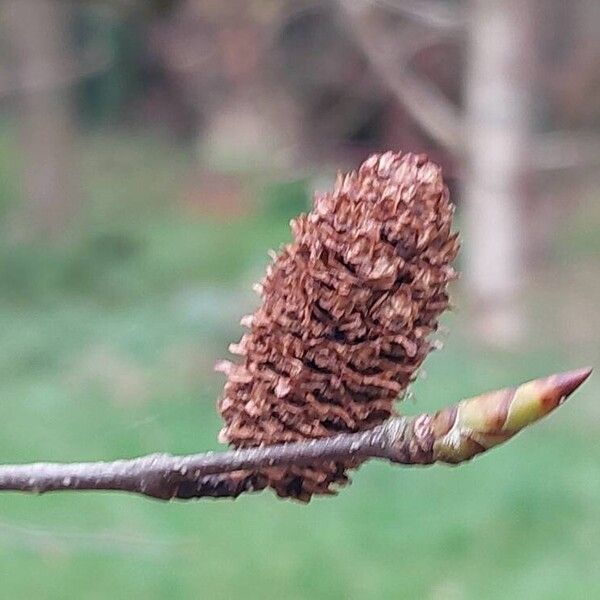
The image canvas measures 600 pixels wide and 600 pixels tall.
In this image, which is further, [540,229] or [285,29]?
[285,29]

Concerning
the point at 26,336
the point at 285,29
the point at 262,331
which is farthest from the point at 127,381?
the point at 285,29

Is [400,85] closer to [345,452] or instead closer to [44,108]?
[44,108]

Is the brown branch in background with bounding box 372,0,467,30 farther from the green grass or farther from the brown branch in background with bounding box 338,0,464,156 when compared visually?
the green grass

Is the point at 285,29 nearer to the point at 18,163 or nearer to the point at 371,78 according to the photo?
the point at 371,78

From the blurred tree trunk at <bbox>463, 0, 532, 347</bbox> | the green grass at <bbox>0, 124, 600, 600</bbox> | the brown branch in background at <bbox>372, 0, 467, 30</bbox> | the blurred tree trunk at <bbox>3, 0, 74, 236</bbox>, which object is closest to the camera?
the green grass at <bbox>0, 124, 600, 600</bbox>

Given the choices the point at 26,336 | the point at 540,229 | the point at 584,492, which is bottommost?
the point at 584,492

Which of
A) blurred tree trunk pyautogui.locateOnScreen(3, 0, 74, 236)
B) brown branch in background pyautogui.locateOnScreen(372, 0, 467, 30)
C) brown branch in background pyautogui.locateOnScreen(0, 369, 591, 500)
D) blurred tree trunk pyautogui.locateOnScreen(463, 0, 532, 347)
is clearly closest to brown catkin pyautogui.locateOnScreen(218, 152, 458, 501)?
brown branch in background pyautogui.locateOnScreen(0, 369, 591, 500)

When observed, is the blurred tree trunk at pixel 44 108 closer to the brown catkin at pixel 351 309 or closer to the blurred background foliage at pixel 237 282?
the blurred background foliage at pixel 237 282

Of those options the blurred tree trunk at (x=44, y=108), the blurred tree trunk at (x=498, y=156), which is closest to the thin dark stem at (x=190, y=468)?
the blurred tree trunk at (x=498, y=156)
